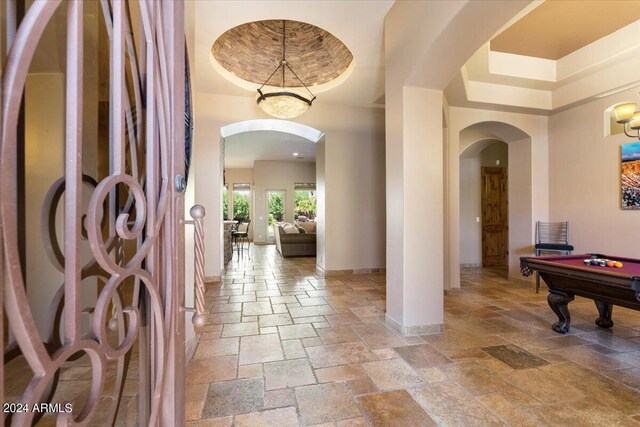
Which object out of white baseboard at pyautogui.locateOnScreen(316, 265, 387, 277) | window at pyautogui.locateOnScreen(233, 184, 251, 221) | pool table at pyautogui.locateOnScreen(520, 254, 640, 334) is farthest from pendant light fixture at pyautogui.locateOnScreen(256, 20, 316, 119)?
window at pyautogui.locateOnScreen(233, 184, 251, 221)

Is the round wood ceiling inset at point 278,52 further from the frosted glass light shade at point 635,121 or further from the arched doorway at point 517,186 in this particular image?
the frosted glass light shade at point 635,121

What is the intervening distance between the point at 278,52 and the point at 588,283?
474 centimetres

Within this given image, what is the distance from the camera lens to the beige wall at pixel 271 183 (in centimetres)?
1243

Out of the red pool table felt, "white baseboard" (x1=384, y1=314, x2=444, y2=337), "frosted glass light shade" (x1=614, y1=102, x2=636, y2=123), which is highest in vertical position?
"frosted glass light shade" (x1=614, y1=102, x2=636, y2=123)

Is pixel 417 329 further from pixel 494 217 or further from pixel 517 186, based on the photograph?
pixel 494 217

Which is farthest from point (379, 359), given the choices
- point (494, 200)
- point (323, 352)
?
point (494, 200)

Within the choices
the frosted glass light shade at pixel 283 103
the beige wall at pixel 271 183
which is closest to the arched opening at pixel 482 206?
the frosted glass light shade at pixel 283 103

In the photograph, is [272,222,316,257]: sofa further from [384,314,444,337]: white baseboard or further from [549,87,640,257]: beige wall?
[549,87,640,257]: beige wall

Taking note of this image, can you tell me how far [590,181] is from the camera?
4.86 meters

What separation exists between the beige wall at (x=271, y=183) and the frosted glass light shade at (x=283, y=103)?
847cm

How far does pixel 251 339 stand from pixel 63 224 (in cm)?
272

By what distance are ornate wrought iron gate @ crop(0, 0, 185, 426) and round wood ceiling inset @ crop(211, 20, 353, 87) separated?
11.5ft

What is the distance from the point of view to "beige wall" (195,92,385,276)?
537cm

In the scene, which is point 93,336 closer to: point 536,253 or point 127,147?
point 127,147
